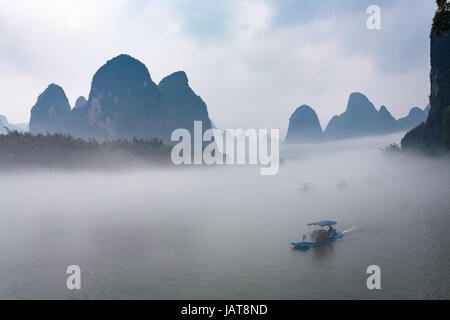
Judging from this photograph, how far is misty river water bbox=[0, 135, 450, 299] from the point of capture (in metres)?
28.3

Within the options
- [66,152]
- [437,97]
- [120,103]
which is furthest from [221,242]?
[120,103]

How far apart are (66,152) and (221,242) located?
8103cm

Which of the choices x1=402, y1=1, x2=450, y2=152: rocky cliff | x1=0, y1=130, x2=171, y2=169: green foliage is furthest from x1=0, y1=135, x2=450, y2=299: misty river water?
x1=402, y1=1, x2=450, y2=152: rocky cliff

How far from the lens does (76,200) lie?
85625 mm

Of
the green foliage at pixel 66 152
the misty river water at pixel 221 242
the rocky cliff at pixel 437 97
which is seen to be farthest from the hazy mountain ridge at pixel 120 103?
the rocky cliff at pixel 437 97

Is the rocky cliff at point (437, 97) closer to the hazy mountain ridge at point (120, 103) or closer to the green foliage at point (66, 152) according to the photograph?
the green foliage at point (66, 152)

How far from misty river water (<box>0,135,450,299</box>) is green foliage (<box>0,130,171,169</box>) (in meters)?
5.94

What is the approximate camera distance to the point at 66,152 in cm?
10744

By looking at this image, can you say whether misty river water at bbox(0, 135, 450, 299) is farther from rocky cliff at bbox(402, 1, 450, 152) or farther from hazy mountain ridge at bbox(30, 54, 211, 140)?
hazy mountain ridge at bbox(30, 54, 211, 140)

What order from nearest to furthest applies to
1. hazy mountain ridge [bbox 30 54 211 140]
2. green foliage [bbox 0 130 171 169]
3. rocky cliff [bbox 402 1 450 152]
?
green foliage [bbox 0 130 171 169] < rocky cliff [bbox 402 1 450 152] < hazy mountain ridge [bbox 30 54 211 140]

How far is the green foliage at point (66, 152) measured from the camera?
319 feet
